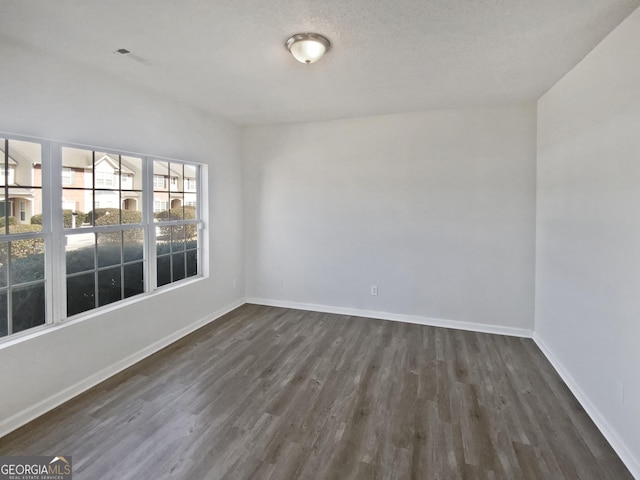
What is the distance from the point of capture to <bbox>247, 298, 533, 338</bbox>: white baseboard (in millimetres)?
3863

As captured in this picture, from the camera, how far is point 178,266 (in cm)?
390

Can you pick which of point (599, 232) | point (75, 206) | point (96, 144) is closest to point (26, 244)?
point (75, 206)

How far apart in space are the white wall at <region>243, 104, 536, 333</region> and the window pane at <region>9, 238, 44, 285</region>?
2.73 meters

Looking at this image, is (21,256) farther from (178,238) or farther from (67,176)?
(178,238)

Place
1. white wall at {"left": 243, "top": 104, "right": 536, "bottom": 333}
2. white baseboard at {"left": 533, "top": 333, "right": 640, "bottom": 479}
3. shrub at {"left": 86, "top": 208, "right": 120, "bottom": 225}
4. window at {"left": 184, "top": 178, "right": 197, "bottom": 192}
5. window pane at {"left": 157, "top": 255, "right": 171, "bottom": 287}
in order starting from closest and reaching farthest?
1. white baseboard at {"left": 533, "top": 333, "right": 640, "bottom": 479}
2. shrub at {"left": 86, "top": 208, "right": 120, "bottom": 225}
3. window pane at {"left": 157, "top": 255, "right": 171, "bottom": 287}
4. white wall at {"left": 243, "top": 104, "right": 536, "bottom": 333}
5. window at {"left": 184, "top": 178, "right": 197, "bottom": 192}

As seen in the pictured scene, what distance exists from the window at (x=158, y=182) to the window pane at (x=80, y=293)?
1129 millimetres

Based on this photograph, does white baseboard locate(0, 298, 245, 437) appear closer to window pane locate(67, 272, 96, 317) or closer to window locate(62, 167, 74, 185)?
window pane locate(67, 272, 96, 317)

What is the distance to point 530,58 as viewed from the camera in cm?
255

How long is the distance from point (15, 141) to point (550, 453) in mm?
4145

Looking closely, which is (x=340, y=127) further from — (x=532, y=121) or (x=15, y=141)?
(x=15, y=141)

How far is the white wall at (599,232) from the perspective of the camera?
6.37 ft

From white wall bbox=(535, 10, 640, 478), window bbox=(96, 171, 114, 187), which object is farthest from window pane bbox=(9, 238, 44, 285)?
white wall bbox=(535, 10, 640, 478)

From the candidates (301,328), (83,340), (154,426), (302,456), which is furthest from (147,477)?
(301,328)

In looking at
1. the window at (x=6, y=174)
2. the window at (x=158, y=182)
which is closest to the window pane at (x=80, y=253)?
the window at (x=6, y=174)
